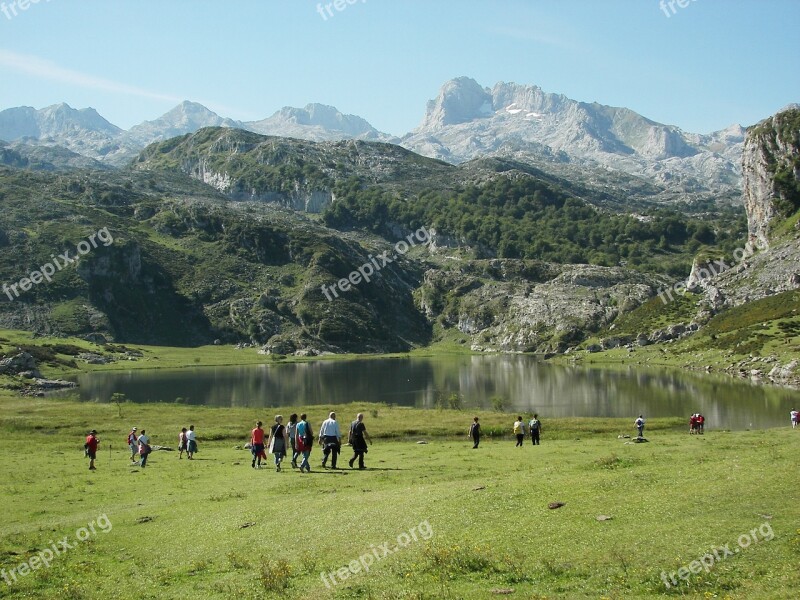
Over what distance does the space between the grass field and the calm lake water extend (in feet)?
196

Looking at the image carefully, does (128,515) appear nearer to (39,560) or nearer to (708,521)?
(39,560)

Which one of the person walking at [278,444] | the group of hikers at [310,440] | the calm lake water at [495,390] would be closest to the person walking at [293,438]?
the group of hikers at [310,440]

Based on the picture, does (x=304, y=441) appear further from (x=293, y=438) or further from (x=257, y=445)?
(x=257, y=445)

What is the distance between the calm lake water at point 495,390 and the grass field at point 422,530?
59.8 meters

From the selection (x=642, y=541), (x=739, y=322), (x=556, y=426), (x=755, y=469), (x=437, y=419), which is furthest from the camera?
(x=739, y=322)

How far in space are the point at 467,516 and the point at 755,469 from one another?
36.6 feet

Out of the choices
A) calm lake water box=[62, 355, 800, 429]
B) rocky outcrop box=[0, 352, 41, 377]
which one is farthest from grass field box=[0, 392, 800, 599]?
rocky outcrop box=[0, 352, 41, 377]

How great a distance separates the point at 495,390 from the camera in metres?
139

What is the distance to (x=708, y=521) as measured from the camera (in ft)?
61.5

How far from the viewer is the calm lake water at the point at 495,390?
98.6 meters

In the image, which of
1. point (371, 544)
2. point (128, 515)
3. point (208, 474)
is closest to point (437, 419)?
point (208, 474)

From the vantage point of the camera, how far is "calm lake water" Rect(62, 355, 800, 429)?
3883 inches

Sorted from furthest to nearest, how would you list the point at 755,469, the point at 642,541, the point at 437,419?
the point at 437,419 → the point at 755,469 → the point at 642,541

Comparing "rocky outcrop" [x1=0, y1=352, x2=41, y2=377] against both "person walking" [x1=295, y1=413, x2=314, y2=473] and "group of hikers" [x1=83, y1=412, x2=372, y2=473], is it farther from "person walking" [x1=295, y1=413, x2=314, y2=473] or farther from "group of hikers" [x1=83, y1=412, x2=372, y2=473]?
"person walking" [x1=295, y1=413, x2=314, y2=473]
